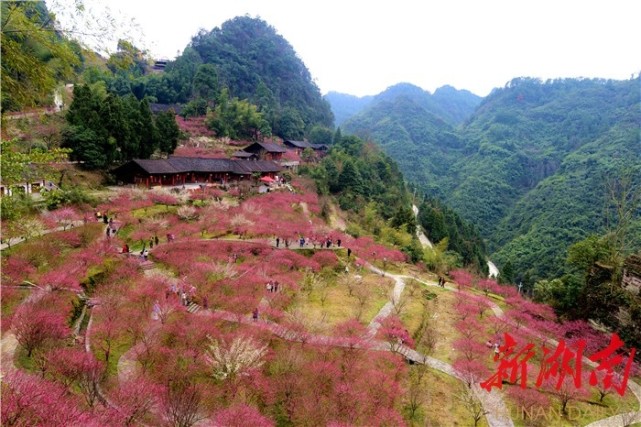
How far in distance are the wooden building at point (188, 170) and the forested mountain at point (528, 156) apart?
45.2 metres

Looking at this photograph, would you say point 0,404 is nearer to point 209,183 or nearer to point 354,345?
point 354,345

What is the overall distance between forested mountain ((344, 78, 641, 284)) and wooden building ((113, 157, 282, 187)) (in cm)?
4522

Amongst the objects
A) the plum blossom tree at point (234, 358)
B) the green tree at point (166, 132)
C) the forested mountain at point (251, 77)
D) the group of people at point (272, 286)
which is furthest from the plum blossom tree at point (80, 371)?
the forested mountain at point (251, 77)

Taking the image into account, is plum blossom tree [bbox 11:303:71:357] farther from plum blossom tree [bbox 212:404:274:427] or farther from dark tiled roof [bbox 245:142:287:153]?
dark tiled roof [bbox 245:142:287:153]

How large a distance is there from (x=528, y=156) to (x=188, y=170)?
368 feet

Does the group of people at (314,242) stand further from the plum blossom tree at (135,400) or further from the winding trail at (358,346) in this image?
the plum blossom tree at (135,400)

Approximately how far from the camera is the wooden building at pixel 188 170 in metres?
43.8

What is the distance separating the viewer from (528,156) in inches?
4892

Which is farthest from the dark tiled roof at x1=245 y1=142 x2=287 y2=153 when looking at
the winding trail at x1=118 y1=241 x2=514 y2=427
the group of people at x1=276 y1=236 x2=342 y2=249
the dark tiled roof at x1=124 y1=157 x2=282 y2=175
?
the winding trail at x1=118 y1=241 x2=514 y2=427

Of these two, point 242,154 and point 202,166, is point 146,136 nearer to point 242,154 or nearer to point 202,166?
point 202,166

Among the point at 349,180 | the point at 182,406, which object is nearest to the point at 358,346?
the point at 182,406

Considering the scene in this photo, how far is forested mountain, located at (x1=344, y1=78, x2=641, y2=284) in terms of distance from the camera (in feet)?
239

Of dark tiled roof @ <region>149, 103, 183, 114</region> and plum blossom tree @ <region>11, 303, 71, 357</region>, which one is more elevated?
dark tiled roof @ <region>149, 103, 183, 114</region>

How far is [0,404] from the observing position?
9883 millimetres
